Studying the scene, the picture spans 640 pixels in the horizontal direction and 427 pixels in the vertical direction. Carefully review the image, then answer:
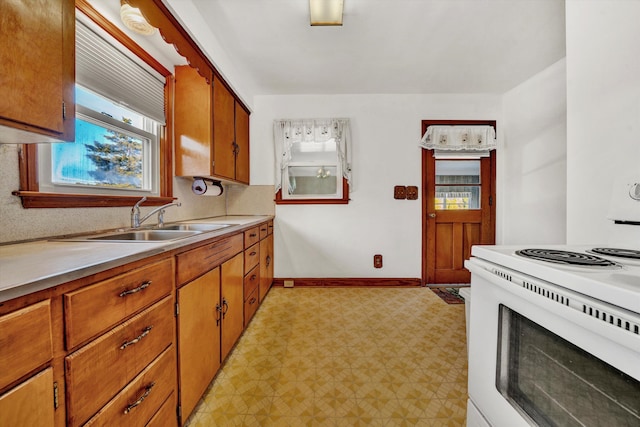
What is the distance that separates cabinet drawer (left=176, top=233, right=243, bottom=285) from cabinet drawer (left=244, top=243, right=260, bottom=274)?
0.25m

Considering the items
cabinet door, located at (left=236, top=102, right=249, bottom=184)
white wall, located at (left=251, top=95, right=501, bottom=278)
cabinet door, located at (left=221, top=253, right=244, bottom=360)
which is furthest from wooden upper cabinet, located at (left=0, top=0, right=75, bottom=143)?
white wall, located at (left=251, top=95, right=501, bottom=278)

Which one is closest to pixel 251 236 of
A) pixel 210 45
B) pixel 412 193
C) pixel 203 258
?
pixel 203 258

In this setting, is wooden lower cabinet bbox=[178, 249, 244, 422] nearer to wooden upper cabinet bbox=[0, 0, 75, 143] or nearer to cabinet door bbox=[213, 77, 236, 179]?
wooden upper cabinet bbox=[0, 0, 75, 143]

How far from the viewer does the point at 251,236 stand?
218 centimetres

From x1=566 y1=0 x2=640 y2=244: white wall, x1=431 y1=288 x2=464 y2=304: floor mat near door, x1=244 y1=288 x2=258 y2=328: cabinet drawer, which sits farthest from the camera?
x1=431 y1=288 x2=464 y2=304: floor mat near door

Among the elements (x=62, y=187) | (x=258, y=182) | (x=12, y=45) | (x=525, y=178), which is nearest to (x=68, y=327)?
(x=12, y=45)

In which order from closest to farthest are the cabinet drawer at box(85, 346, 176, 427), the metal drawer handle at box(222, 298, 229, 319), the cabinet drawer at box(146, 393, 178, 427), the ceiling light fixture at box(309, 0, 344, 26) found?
the cabinet drawer at box(85, 346, 176, 427)
the cabinet drawer at box(146, 393, 178, 427)
the metal drawer handle at box(222, 298, 229, 319)
the ceiling light fixture at box(309, 0, 344, 26)

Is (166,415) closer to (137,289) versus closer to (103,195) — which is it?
(137,289)

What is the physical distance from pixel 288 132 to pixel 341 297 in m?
2.07

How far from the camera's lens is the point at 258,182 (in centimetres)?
321

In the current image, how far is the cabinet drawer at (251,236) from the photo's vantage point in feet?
6.68

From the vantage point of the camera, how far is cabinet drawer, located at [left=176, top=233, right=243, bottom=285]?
114 cm

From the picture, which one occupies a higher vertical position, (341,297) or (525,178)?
(525,178)

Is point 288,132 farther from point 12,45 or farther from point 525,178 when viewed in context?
point 525,178
